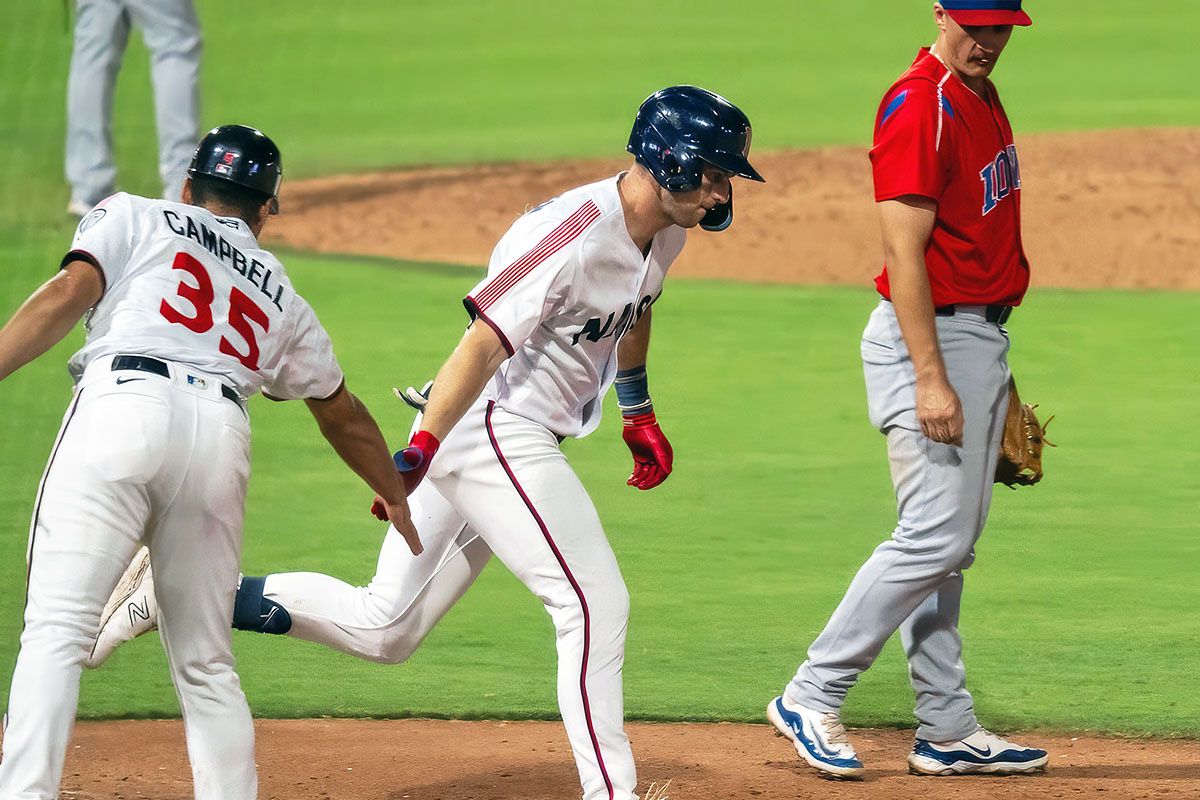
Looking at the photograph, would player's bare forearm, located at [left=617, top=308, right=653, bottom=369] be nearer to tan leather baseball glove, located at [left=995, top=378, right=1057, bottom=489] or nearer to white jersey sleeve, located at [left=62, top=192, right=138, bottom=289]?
tan leather baseball glove, located at [left=995, top=378, right=1057, bottom=489]

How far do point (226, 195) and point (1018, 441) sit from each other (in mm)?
1935

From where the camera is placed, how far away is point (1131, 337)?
369 inches

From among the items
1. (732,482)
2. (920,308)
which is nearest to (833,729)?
(920,308)

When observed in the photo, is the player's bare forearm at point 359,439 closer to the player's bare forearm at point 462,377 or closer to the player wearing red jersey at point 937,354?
the player's bare forearm at point 462,377

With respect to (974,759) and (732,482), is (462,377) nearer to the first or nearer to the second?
(974,759)

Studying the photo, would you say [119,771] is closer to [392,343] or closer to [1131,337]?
[392,343]

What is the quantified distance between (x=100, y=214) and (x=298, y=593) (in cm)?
112

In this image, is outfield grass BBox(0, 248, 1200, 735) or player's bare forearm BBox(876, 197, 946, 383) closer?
player's bare forearm BBox(876, 197, 946, 383)

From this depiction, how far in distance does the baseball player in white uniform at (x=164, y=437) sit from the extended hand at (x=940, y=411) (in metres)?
1.34

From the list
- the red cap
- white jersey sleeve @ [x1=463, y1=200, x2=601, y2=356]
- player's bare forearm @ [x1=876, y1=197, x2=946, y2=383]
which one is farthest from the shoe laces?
the red cap

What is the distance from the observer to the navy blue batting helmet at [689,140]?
403 cm

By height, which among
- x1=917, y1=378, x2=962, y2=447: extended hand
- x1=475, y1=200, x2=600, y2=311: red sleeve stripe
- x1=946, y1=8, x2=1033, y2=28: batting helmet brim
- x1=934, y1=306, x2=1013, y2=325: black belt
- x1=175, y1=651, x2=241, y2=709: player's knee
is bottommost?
x1=175, y1=651, x2=241, y2=709: player's knee

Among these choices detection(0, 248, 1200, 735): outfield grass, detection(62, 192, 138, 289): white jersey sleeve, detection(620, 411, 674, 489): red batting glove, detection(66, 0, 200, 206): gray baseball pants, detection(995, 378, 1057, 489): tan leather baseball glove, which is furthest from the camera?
detection(66, 0, 200, 206): gray baseball pants

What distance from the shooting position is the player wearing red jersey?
432 centimetres
